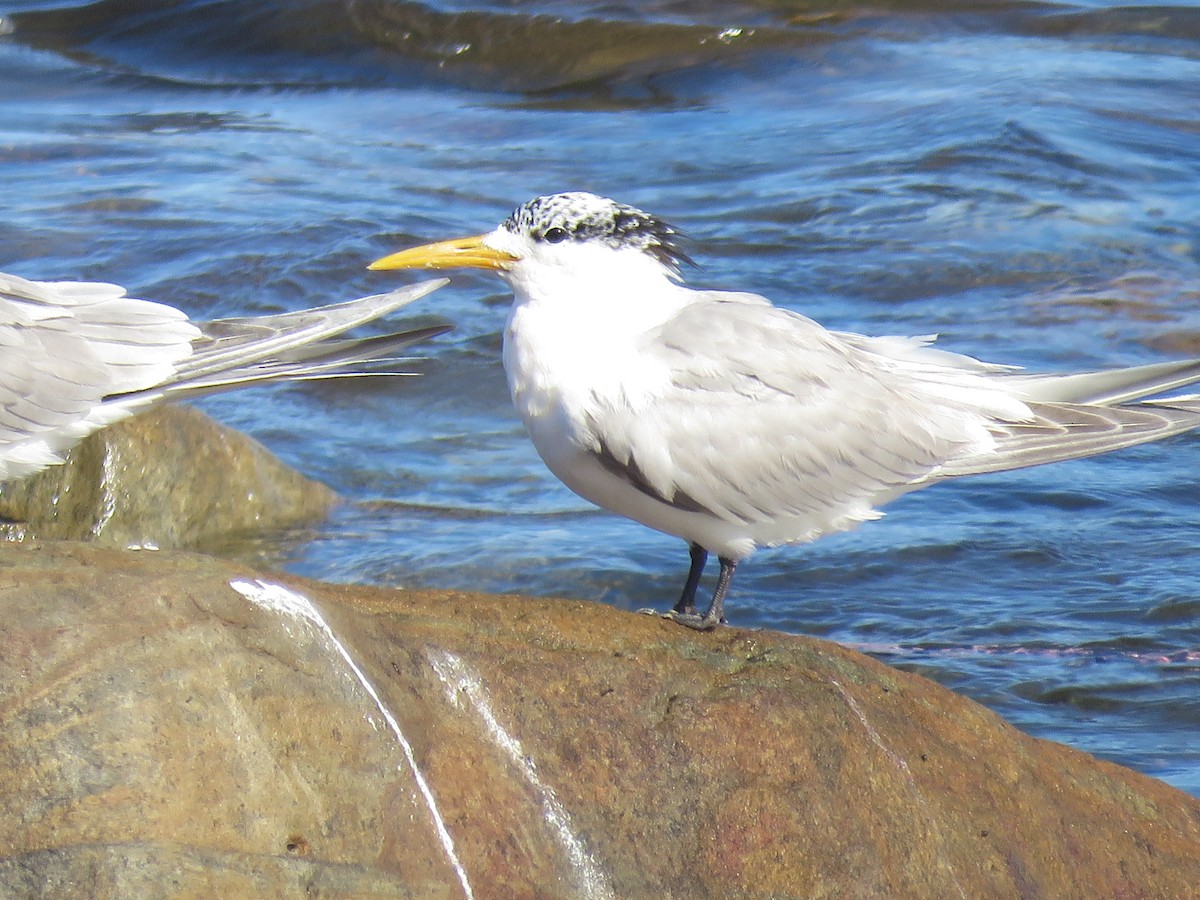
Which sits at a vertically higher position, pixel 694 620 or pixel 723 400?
pixel 723 400

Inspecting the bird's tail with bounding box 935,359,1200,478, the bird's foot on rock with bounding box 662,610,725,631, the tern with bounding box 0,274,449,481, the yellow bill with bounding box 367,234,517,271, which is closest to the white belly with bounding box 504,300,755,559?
the yellow bill with bounding box 367,234,517,271

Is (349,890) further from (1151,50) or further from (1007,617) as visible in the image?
(1151,50)

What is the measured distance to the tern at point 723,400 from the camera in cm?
448

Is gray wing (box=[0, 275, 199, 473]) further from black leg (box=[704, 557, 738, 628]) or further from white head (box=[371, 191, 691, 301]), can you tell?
black leg (box=[704, 557, 738, 628])

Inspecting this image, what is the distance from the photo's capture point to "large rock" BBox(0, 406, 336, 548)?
6.70 m

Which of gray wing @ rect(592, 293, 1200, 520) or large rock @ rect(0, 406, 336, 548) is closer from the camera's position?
gray wing @ rect(592, 293, 1200, 520)

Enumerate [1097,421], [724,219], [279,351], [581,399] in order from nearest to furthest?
[581,399] < [1097,421] < [279,351] < [724,219]

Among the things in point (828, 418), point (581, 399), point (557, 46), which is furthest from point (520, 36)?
point (581, 399)

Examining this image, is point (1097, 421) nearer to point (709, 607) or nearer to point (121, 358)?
point (709, 607)

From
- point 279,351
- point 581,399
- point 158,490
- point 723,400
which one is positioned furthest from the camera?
point 158,490

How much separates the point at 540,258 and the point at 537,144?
25.4ft

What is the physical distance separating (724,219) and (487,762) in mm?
7693

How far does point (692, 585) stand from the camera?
478cm

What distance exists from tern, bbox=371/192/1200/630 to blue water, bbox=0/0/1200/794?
1.26 meters
